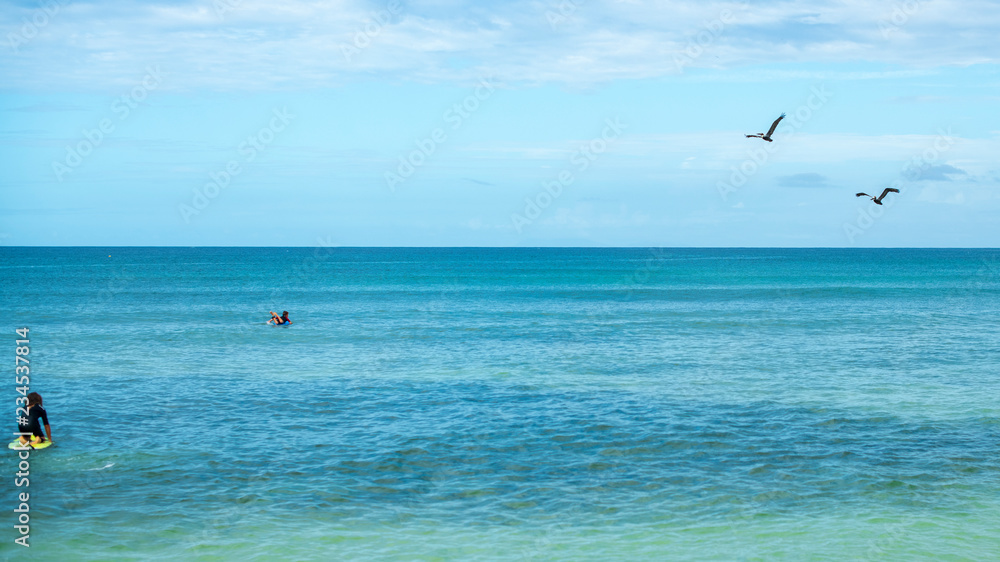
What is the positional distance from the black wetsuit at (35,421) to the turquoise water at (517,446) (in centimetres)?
69

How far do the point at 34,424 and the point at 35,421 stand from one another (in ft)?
0.25

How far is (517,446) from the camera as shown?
19219 mm

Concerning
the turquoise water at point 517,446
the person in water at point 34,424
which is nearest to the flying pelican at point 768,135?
the turquoise water at point 517,446

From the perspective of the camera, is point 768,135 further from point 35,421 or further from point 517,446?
point 35,421

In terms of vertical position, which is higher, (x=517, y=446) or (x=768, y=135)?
(x=768, y=135)

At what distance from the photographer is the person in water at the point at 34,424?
1862cm

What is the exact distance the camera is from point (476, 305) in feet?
215

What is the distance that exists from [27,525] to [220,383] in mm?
13854

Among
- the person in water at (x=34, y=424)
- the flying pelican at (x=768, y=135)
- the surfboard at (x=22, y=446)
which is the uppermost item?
the flying pelican at (x=768, y=135)

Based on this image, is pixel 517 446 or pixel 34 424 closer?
pixel 34 424

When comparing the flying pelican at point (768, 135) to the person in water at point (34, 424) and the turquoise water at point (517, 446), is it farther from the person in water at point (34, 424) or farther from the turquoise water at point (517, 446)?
the person in water at point (34, 424)

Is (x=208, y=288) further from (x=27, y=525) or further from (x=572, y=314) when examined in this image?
(x=27, y=525)

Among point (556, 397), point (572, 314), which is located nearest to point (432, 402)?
point (556, 397)

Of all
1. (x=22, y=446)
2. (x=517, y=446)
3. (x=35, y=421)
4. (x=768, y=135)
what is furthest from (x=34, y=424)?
(x=768, y=135)
